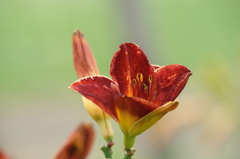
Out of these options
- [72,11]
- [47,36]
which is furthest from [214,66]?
[72,11]

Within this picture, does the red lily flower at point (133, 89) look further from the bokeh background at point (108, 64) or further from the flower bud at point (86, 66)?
the bokeh background at point (108, 64)

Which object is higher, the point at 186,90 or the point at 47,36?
the point at 47,36

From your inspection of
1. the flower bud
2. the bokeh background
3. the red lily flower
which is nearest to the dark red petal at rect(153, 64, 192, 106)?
the red lily flower

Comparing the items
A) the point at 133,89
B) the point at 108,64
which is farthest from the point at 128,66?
the point at 108,64

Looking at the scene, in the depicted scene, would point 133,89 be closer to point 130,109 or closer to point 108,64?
point 130,109

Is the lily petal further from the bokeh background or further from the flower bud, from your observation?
the bokeh background

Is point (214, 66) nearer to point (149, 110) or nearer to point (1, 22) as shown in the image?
point (149, 110)
